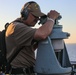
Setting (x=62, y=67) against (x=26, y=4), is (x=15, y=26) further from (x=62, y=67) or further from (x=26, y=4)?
(x=62, y=67)

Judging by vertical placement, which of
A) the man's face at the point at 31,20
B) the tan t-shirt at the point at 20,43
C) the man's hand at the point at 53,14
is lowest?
the tan t-shirt at the point at 20,43

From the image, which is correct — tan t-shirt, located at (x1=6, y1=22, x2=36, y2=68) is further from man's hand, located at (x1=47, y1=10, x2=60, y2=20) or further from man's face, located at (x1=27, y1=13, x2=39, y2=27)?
man's hand, located at (x1=47, y1=10, x2=60, y2=20)

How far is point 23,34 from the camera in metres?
5.69

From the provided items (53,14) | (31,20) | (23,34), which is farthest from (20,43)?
(53,14)

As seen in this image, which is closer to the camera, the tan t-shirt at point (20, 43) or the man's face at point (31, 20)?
the tan t-shirt at point (20, 43)

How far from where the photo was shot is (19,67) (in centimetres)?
589

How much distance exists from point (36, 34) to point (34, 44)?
2.10ft

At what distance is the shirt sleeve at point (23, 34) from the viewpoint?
562 cm

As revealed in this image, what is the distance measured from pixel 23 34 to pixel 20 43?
16cm

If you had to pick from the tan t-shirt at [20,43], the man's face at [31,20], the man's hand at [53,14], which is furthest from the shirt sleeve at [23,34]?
the man's hand at [53,14]

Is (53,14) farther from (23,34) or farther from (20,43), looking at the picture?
(20,43)

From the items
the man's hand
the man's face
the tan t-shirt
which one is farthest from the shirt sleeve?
the man's hand

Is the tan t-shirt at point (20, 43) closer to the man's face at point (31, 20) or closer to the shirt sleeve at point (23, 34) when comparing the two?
the shirt sleeve at point (23, 34)

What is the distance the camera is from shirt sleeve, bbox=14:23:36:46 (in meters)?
5.62
